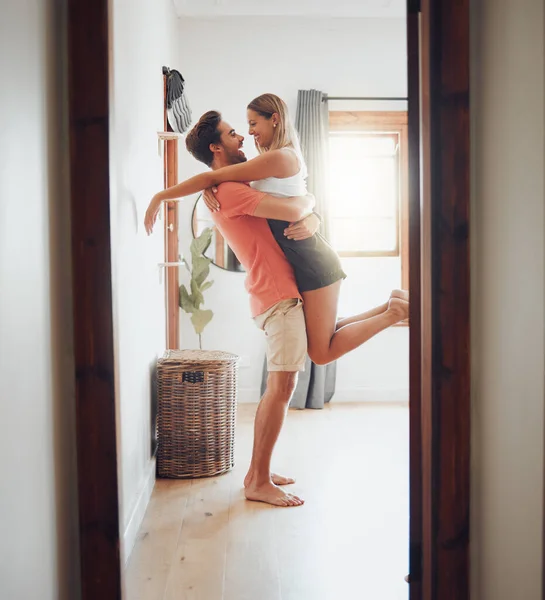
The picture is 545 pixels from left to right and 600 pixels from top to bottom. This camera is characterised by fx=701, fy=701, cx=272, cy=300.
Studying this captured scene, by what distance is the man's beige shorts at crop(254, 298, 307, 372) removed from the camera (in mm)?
A: 3045

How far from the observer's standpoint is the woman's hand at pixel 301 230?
3160 millimetres

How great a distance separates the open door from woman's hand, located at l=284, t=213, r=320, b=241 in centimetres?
153

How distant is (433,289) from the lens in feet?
5.20

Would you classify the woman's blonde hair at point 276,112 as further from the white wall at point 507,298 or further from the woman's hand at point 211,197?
the white wall at point 507,298

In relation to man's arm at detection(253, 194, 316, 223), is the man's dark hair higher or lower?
higher

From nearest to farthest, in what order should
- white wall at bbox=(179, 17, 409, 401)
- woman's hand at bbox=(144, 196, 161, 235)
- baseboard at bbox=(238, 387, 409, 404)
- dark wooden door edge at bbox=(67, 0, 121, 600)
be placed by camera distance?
dark wooden door edge at bbox=(67, 0, 121, 600), woman's hand at bbox=(144, 196, 161, 235), white wall at bbox=(179, 17, 409, 401), baseboard at bbox=(238, 387, 409, 404)

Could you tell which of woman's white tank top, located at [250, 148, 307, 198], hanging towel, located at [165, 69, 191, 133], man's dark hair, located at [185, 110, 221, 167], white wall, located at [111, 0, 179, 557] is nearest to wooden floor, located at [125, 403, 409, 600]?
white wall, located at [111, 0, 179, 557]

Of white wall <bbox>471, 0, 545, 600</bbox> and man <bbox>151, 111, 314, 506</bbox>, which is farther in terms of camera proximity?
man <bbox>151, 111, 314, 506</bbox>

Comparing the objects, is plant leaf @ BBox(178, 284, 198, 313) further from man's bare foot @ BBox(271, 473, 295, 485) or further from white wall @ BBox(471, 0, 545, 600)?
white wall @ BBox(471, 0, 545, 600)

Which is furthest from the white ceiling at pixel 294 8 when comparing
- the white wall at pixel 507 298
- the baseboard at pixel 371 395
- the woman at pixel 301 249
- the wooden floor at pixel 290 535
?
the white wall at pixel 507 298

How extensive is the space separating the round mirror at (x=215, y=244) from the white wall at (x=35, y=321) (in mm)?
3401

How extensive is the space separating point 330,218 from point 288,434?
5.36 feet

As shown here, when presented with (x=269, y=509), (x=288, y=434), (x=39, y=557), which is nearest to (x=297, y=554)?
(x=269, y=509)

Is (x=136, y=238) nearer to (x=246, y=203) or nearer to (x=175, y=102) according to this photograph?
(x=246, y=203)
